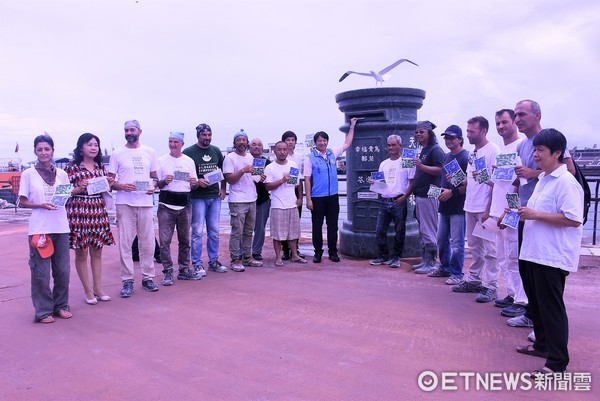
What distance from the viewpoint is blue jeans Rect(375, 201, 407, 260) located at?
693cm

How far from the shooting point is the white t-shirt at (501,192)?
475cm

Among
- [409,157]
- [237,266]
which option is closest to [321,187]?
[409,157]

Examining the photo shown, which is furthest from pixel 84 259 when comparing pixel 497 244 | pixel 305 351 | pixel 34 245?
pixel 497 244

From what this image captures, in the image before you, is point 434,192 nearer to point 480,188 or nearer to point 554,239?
point 480,188

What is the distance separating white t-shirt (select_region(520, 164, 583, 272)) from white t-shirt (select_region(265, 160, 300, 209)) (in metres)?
4.01

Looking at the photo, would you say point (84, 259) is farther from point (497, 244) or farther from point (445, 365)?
point (497, 244)

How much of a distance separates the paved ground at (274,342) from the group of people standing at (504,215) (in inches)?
12.0

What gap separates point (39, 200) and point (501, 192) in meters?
4.28

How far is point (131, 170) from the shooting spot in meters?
5.61

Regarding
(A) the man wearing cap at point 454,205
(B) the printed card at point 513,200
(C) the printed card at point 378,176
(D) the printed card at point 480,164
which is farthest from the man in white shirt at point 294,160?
(B) the printed card at point 513,200

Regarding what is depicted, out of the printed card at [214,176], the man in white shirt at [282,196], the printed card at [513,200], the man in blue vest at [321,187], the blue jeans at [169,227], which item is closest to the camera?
the printed card at [513,200]

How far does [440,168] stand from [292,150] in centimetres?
239

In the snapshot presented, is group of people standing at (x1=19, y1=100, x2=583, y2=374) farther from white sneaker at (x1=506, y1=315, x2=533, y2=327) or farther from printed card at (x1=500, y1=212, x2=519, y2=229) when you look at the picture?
printed card at (x1=500, y1=212, x2=519, y2=229)

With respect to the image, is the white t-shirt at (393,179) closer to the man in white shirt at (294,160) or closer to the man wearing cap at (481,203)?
the man in white shirt at (294,160)
